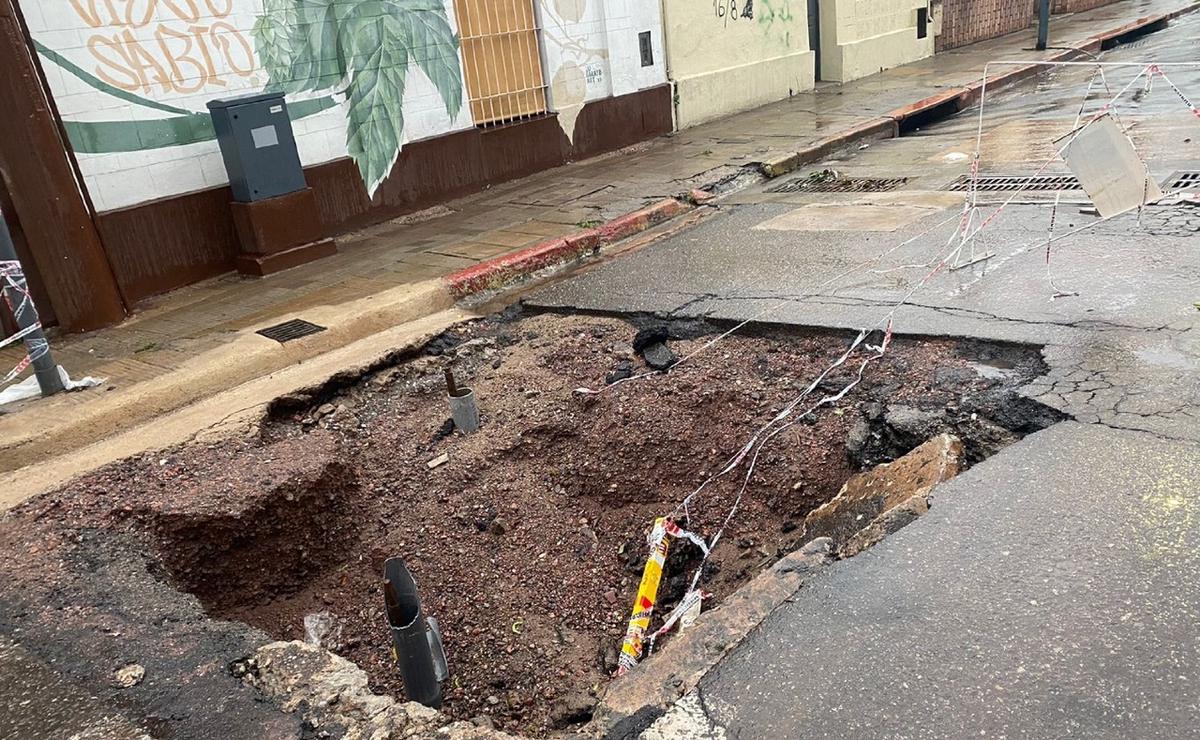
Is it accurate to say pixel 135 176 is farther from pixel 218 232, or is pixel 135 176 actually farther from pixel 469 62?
pixel 469 62

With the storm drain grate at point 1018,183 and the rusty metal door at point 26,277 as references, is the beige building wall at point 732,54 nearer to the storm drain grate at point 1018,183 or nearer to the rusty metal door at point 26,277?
the storm drain grate at point 1018,183

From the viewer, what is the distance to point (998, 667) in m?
2.43

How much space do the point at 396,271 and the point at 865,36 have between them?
12685 mm

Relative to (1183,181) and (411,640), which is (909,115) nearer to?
(1183,181)

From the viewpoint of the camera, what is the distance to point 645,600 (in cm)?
356

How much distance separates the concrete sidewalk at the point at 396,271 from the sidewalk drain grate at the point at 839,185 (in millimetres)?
584

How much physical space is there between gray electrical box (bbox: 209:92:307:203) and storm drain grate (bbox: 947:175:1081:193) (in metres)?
6.10

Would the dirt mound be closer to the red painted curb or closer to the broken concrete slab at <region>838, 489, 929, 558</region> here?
the broken concrete slab at <region>838, 489, 929, 558</region>

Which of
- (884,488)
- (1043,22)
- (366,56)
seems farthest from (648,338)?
(1043,22)

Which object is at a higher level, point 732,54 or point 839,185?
point 732,54

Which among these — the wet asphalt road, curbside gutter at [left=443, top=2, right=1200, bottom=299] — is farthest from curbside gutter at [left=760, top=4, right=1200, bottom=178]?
the wet asphalt road

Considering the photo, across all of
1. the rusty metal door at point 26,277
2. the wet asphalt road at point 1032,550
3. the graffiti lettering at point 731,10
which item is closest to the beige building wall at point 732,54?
the graffiti lettering at point 731,10

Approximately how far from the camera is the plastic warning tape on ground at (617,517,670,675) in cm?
337

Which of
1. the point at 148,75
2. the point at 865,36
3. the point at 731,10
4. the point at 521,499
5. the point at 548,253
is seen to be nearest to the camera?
the point at 521,499
